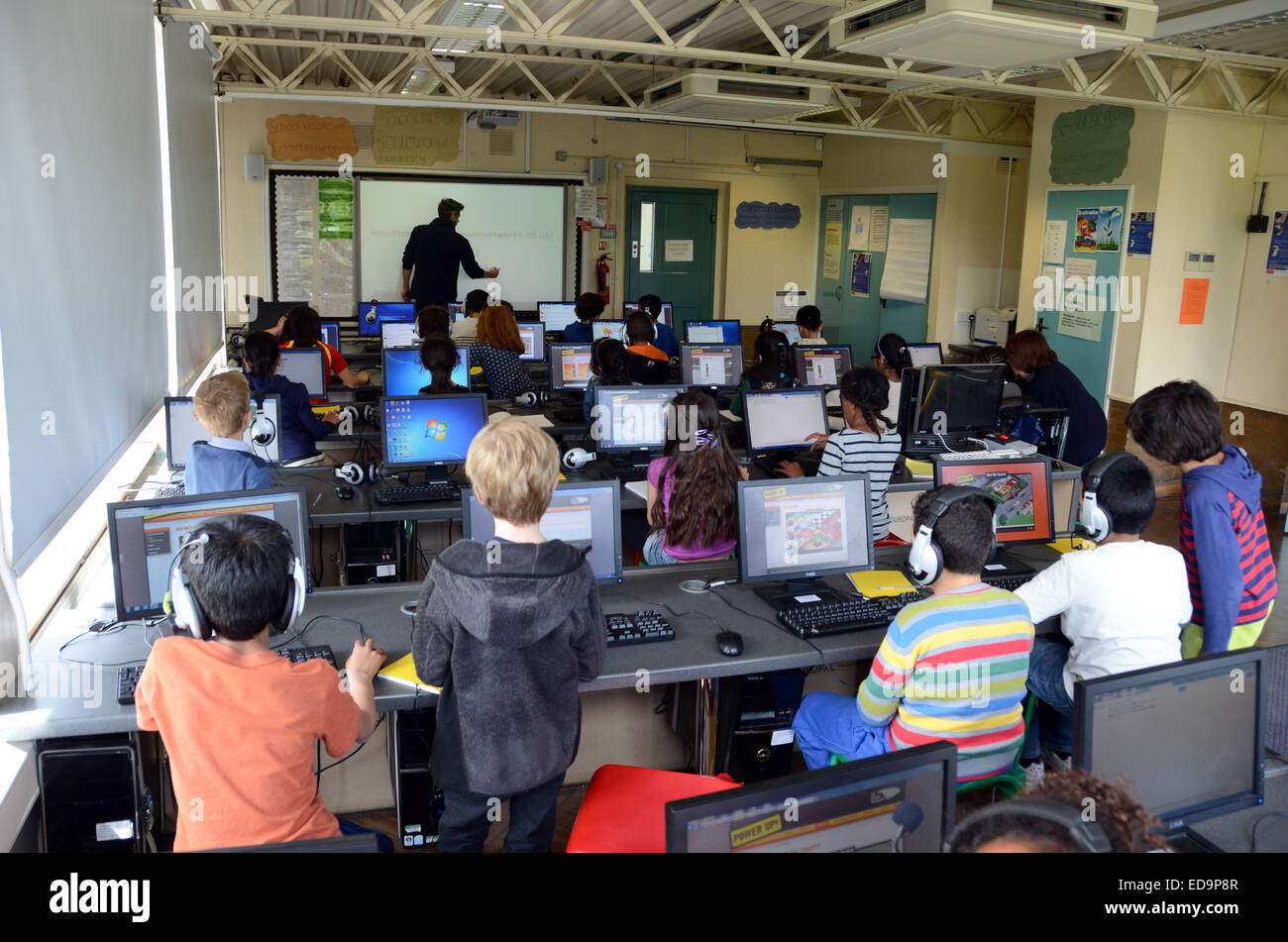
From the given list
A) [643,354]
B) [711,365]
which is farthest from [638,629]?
[711,365]

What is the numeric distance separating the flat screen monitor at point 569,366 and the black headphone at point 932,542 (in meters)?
4.16

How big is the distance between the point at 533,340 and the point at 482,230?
3.63 metres

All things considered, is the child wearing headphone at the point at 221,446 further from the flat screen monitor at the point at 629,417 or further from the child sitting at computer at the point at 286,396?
the flat screen monitor at the point at 629,417

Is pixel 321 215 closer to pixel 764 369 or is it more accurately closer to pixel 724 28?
pixel 724 28

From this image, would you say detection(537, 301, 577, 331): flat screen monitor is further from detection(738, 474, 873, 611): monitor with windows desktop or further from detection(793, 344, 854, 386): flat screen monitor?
detection(738, 474, 873, 611): monitor with windows desktop

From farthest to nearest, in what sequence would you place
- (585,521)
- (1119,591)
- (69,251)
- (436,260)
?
(436,260), (69,251), (585,521), (1119,591)

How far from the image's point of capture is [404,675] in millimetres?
2617

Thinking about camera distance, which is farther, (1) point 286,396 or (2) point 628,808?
(1) point 286,396

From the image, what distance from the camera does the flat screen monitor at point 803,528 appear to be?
3156mm

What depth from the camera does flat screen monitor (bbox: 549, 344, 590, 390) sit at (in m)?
6.46

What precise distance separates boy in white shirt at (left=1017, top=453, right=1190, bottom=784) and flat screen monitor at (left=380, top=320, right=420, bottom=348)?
18.2 feet

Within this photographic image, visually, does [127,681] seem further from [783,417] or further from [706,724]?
[783,417]

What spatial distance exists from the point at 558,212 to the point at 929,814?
420 inches

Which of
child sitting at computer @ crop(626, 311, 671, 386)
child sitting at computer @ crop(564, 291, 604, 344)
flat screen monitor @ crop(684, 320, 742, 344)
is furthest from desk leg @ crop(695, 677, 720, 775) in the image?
flat screen monitor @ crop(684, 320, 742, 344)
